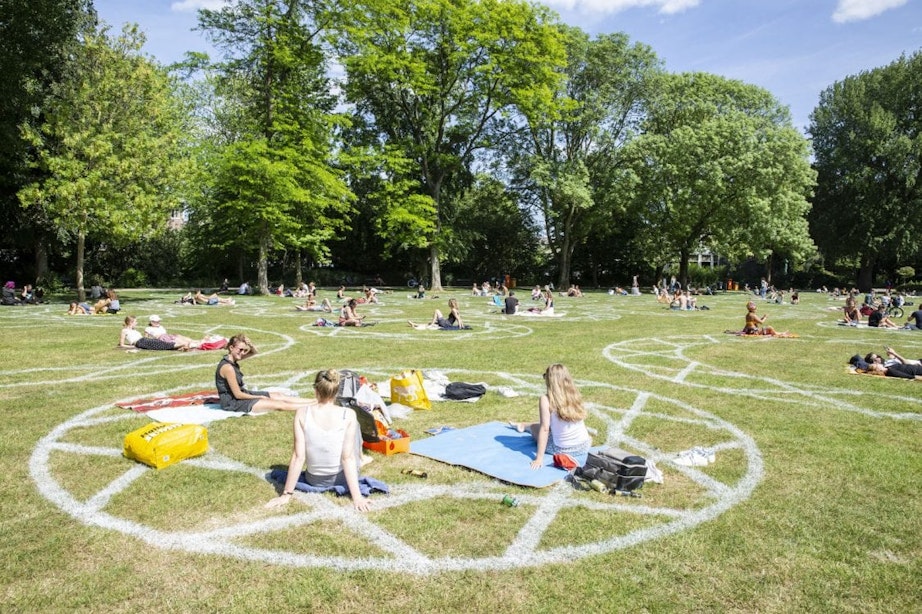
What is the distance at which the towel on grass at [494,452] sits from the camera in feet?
24.2

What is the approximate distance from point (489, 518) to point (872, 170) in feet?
219

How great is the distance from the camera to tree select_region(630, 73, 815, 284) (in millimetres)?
50384

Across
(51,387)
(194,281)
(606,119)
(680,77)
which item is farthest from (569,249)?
(51,387)

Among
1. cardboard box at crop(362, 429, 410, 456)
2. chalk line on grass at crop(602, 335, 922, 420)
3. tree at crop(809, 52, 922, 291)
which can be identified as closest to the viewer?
cardboard box at crop(362, 429, 410, 456)

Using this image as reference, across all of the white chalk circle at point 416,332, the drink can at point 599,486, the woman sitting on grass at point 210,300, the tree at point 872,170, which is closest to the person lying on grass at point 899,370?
the white chalk circle at point 416,332

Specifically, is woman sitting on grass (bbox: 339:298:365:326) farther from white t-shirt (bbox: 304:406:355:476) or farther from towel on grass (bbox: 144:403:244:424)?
white t-shirt (bbox: 304:406:355:476)

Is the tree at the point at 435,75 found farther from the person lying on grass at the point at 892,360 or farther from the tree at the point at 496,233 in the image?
the person lying on grass at the point at 892,360

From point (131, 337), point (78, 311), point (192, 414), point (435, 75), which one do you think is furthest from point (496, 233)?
point (192, 414)

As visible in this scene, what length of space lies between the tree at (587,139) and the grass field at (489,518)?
42184 millimetres

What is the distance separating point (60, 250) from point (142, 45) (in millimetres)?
19225

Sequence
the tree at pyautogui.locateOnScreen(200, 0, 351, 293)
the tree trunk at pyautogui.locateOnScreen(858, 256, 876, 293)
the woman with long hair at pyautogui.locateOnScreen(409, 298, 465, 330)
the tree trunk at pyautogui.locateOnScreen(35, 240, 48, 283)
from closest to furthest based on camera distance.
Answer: the woman with long hair at pyautogui.locateOnScreen(409, 298, 465, 330)
the tree at pyautogui.locateOnScreen(200, 0, 351, 293)
the tree trunk at pyautogui.locateOnScreen(35, 240, 48, 283)
the tree trunk at pyautogui.locateOnScreen(858, 256, 876, 293)

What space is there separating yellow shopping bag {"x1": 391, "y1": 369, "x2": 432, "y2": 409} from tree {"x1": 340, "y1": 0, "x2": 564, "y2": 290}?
36530 mm

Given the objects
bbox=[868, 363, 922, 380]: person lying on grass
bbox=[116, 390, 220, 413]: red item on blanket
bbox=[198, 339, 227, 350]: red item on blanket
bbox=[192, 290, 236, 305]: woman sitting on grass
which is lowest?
bbox=[116, 390, 220, 413]: red item on blanket

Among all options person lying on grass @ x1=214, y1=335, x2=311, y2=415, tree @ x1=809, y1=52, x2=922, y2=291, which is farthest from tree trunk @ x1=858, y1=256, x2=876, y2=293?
person lying on grass @ x1=214, y1=335, x2=311, y2=415
